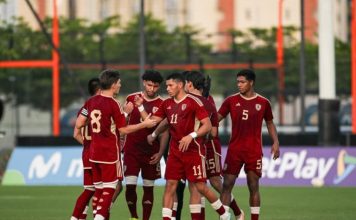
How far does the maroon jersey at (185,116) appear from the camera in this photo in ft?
52.4

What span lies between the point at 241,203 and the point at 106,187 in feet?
21.9

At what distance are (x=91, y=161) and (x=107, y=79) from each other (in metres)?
1.08

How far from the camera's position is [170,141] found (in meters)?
16.3

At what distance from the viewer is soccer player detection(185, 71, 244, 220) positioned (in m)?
16.6

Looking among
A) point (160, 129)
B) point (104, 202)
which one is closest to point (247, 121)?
point (160, 129)

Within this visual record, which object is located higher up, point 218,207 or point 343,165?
point 218,207

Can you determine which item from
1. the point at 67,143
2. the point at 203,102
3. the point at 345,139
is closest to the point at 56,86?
the point at 67,143

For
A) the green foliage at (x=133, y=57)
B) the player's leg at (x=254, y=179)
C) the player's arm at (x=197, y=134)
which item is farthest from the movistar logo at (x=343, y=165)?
the player's arm at (x=197, y=134)

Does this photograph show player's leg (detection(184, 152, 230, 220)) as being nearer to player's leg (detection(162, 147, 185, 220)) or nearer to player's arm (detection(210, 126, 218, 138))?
player's leg (detection(162, 147, 185, 220))

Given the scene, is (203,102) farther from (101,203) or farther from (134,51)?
(134,51)

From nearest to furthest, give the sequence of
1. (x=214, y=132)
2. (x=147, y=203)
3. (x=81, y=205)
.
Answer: (x=81, y=205) → (x=214, y=132) → (x=147, y=203)

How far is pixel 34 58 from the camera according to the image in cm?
3894

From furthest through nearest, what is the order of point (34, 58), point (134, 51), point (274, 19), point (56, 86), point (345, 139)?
point (274, 19), point (134, 51), point (34, 58), point (56, 86), point (345, 139)

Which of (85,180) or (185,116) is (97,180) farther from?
(185,116)
